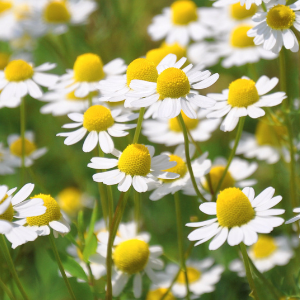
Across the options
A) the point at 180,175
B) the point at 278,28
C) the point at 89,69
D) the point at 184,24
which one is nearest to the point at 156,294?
the point at 180,175

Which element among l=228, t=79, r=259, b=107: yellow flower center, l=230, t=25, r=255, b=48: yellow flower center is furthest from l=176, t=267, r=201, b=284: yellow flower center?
l=230, t=25, r=255, b=48: yellow flower center

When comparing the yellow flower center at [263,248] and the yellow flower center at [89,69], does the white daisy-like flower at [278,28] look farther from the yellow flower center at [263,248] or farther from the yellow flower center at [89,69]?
the yellow flower center at [263,248]

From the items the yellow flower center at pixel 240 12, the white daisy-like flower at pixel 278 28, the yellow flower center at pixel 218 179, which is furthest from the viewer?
the yellow flower center at pixel 240 12

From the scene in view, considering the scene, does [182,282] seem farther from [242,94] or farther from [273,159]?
[242,94]

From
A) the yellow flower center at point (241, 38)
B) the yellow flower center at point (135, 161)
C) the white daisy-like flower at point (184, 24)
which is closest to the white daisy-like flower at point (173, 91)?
the yellow flower center at point (135, 161)

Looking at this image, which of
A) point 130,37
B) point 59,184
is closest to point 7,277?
point 59,184

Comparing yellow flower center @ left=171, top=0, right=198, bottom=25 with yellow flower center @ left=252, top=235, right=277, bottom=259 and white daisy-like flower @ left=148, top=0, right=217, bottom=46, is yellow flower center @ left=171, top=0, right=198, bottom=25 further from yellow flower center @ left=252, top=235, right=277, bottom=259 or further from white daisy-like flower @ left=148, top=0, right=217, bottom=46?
yellow flower center @ left=252, top=235, right=277, bottom=259
